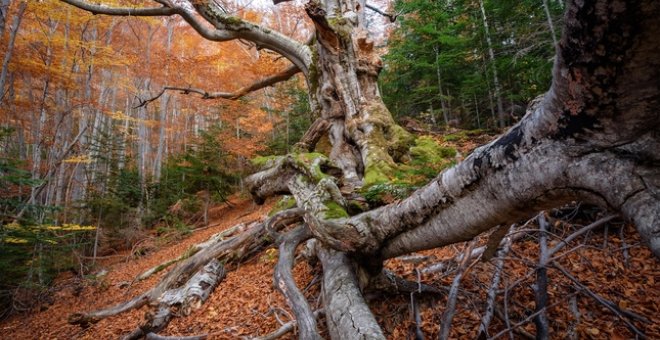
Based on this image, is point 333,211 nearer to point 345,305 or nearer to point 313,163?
point 345,305

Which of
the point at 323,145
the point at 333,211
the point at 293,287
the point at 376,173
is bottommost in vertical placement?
the point at 293,287

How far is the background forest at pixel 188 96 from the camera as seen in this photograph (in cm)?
753

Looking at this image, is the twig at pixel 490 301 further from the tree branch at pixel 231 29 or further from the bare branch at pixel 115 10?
the bare branch at pixel 115 10

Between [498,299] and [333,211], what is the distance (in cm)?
164

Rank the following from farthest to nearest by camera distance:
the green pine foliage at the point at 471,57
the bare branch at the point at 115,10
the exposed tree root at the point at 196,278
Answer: the green pine foliage at the point at 471,57
the bare branch at the point at 115,10
the exposed tree root at the point at 196,278

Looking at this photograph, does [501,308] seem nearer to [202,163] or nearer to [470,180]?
[470,180]

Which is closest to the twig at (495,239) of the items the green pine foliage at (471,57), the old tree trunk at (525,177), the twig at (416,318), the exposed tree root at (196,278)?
the old tree trunk at (525,177)

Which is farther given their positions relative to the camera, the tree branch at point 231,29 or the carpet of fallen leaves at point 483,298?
the tree branch at point 231,29

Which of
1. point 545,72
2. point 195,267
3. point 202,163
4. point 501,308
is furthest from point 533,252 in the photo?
point 202,163

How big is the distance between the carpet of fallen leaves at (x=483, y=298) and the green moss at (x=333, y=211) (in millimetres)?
915

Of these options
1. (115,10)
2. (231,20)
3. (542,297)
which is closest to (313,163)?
(542,297)

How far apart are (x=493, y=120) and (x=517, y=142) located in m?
9.54

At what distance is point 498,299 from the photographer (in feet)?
8.32

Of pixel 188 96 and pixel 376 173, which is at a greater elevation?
pixel 188 96
